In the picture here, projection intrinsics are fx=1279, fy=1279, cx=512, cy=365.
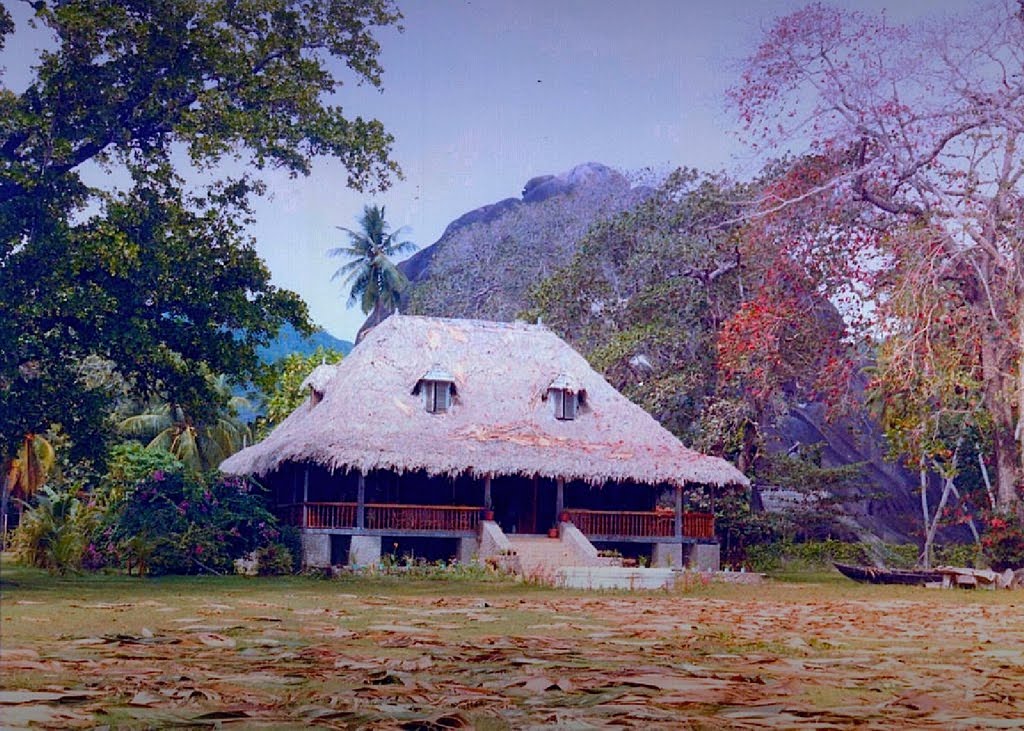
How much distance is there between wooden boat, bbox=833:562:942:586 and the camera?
14.1 m

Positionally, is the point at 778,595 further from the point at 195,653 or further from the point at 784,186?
the point at 195,653

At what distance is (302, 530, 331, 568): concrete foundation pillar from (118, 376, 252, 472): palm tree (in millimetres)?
7585

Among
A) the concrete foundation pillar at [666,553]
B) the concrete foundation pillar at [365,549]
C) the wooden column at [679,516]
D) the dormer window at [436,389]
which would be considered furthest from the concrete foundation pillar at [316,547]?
the wooden column at [679,516]

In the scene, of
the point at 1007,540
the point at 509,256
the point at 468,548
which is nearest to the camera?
the point at 1007,540

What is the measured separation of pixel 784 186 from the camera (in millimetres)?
14047

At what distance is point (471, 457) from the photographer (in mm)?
16516

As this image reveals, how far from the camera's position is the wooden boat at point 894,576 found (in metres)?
14.1

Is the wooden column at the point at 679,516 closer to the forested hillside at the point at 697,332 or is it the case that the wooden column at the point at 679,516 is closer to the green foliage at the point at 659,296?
the forested hillside at the point at 697,332

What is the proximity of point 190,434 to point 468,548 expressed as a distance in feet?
29.1

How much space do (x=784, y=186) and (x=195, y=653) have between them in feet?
34.8

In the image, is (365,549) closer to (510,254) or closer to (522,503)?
(522,503)

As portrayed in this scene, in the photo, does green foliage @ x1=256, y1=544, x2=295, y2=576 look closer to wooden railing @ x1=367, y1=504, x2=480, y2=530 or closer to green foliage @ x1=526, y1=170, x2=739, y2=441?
wooden railing @ x1=367, y1=504, x2=480, y2=530

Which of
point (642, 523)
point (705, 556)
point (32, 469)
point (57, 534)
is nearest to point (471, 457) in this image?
point (642, 523)

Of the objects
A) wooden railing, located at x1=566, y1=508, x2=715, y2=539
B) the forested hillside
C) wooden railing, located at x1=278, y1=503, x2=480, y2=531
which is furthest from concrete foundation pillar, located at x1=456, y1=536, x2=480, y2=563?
the forested hillside
